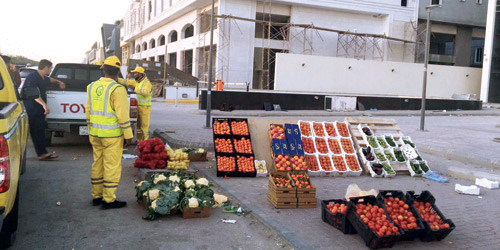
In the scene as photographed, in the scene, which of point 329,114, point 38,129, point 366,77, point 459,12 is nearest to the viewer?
point 38,129

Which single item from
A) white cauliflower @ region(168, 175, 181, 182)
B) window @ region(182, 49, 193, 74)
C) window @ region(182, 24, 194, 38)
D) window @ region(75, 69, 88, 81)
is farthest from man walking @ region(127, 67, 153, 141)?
Result: window @ region(182, 24, 194, 38)

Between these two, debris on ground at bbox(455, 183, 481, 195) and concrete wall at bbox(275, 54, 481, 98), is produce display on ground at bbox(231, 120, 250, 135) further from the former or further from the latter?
concrete wall at bbox(275, 54, 481, 98)

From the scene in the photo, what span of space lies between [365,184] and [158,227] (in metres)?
4.35

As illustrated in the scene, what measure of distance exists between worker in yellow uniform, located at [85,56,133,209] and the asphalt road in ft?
1.74

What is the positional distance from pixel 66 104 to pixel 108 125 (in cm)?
469

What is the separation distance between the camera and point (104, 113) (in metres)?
5.73

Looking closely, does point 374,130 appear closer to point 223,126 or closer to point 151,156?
point 223,126

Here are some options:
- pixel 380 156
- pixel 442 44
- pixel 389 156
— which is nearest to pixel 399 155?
pixel 389 156

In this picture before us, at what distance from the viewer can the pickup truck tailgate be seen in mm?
9719

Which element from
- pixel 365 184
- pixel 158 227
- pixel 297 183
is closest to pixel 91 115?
pixel 158 227

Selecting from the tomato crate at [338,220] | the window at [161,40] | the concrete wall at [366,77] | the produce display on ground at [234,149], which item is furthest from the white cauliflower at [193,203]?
the window at [161,40]

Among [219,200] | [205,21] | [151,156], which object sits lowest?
[219,200]

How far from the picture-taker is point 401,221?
499 cm

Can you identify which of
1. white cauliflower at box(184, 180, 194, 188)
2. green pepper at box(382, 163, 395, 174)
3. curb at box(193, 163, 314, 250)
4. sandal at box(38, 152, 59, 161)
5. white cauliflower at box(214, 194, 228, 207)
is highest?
white cauliflower at box(184, 180, 194, 188)
